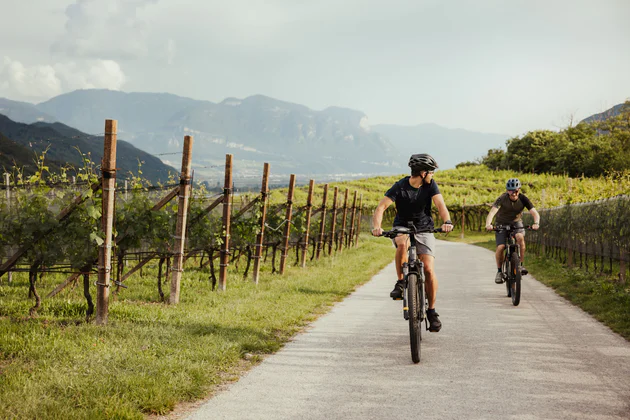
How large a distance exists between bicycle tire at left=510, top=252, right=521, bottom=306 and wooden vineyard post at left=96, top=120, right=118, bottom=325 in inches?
252

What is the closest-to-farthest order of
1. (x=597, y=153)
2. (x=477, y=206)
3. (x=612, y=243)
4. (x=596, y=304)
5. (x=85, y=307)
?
(x=85, y=307)
(x=596, y=304)
(x=612, y=243)
(x=477, y=206)
(x=597, y=153)

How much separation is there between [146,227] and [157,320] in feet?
9.61

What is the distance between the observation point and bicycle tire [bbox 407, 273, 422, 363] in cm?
566

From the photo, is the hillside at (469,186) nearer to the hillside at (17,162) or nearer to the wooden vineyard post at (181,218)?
the hillside at (17,162)

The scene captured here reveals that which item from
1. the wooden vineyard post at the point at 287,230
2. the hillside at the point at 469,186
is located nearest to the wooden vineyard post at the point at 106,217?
the wooden vineyard post at the point at 287,230

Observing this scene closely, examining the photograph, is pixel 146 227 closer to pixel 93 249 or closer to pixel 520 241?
pixel 93 249

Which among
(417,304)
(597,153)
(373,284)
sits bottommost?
(373,284)

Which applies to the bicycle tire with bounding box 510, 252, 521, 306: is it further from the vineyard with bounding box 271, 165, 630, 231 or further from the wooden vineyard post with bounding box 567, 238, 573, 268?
the vineyard with bounding box 271, 165, 630, 231

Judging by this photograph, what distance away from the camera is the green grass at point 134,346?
4270mm

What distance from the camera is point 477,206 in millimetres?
51750

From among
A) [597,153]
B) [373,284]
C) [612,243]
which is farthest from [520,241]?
[597,153]

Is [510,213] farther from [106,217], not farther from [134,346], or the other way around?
[134,346]

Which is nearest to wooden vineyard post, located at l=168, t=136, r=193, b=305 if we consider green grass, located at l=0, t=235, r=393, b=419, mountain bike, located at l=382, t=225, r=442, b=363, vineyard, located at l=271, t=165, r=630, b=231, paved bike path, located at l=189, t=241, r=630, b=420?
green grass, located at l=0, t=235, r=393, b=419

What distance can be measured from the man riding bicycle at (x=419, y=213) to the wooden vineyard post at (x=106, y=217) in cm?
324
